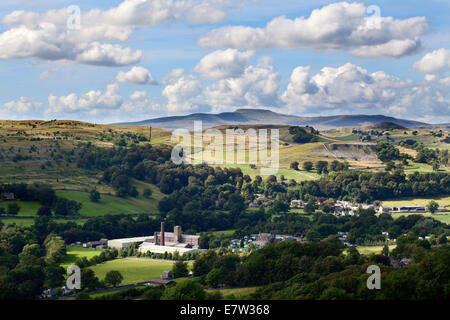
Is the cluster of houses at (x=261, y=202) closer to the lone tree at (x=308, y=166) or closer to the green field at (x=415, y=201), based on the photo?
the lone tree at (x=308, y=166)

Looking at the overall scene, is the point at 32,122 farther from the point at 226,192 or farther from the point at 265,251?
A: the point at 265,251

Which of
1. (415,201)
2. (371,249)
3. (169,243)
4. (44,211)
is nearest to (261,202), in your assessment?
(415,201)

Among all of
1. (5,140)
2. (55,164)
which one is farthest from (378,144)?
(5,140)

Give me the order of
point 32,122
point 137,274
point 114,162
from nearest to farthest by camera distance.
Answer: point 137,274 < point 114,162 < point 32,122

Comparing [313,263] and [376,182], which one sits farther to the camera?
[376,182]

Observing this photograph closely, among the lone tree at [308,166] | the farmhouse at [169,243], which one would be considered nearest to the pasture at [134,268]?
the farmhouse at [169,243]

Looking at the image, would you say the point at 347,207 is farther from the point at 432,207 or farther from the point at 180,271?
the point at 180,271
